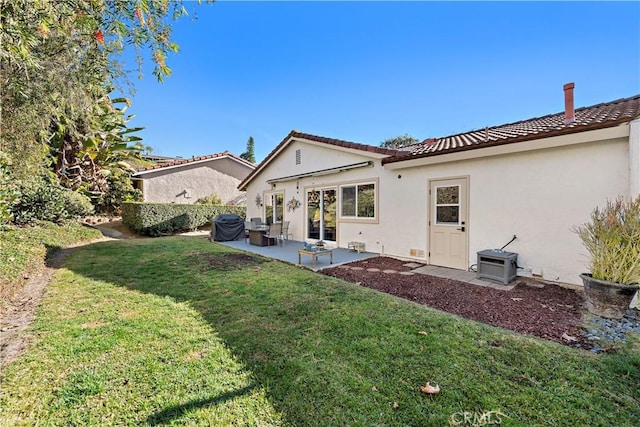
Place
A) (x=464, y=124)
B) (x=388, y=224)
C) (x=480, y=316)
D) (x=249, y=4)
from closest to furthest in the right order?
(x=480, y=316), (x=249, y=4), (x=388, y=224), (x=464, y=124)

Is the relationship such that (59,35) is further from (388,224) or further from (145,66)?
(388,224)

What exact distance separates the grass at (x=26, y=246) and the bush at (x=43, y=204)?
43 cm

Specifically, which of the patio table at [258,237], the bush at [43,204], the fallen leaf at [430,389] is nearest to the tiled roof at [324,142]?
the patio table at [258,237]

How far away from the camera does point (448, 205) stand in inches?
308

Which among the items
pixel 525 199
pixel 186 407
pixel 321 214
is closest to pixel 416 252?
pixel 525 199

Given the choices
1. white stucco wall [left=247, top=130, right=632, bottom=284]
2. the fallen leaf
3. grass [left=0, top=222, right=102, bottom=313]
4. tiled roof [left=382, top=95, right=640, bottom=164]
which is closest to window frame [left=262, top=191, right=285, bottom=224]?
white stucco wall [left=247, top=130, right=632, bottom=284]

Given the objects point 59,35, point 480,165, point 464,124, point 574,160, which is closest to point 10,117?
point 59,35

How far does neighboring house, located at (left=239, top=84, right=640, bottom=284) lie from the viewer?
5512 millimetres

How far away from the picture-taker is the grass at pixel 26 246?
5.53 m

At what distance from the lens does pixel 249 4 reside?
7.99 metres

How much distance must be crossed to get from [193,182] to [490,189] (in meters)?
19.9

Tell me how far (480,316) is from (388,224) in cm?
518

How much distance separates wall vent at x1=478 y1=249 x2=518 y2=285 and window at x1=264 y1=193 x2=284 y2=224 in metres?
10.1

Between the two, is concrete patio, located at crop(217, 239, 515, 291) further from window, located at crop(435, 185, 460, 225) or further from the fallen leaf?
the fallen leaf
